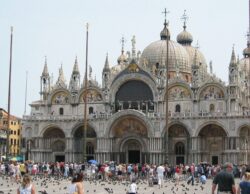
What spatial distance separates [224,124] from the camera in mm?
64812

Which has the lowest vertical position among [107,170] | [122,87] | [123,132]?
[107,170]

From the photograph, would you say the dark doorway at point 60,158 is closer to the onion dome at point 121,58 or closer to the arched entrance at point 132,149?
the arched entrance at point 132,149

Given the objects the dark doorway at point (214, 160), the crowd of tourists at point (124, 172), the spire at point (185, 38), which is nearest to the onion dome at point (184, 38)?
the spire at point (185, 38)

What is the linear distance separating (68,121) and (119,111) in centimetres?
652

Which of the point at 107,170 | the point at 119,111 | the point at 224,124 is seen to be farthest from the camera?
the point at 119,111

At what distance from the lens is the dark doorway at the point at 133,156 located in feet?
231

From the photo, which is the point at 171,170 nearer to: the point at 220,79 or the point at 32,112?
the point at 220,79

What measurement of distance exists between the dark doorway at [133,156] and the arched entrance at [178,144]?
4.10 meters

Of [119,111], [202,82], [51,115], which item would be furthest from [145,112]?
[51,115]

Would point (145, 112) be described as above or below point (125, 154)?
above

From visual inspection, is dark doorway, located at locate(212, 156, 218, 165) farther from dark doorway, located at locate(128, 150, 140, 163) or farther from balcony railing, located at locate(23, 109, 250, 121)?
dark doorway, located at locate(128, 150, 140, 163)

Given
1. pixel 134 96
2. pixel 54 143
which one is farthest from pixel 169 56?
pixel 54 143

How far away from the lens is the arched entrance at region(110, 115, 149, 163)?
69438 mm

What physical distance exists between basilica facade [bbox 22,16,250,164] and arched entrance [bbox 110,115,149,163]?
11cm
